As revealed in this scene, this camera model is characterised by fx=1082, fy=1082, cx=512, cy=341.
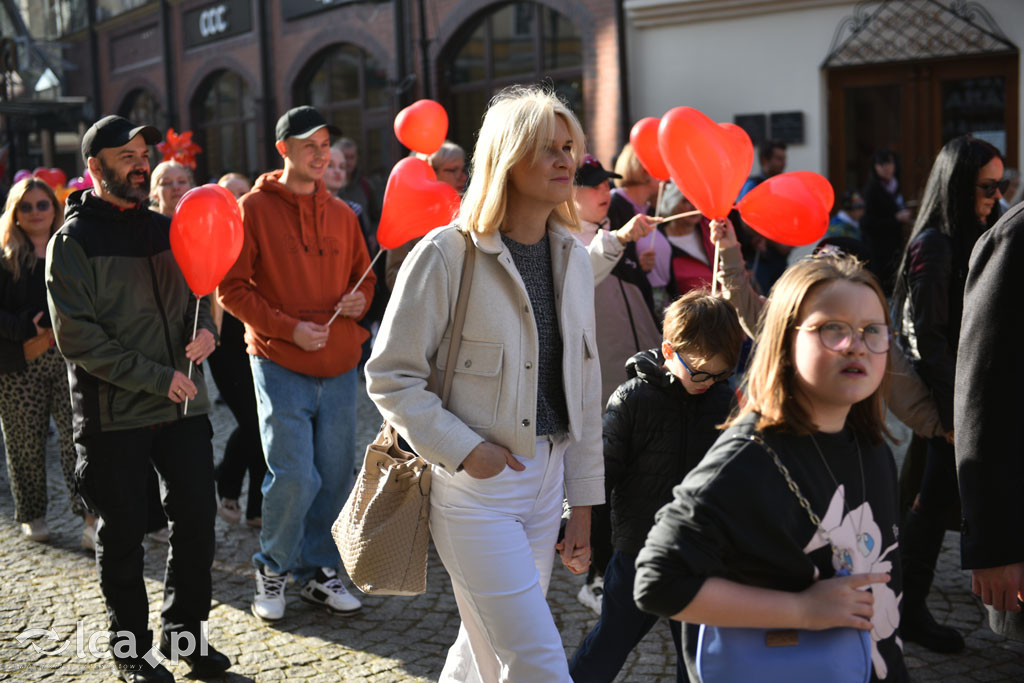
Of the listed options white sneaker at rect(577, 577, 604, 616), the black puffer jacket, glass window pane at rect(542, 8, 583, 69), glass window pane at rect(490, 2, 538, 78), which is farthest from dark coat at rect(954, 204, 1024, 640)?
glass window pane at rect(490, 2, 538, 78)

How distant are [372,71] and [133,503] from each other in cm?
1393

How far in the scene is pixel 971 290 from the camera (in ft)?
8.57

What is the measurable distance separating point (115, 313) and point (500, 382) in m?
1.79

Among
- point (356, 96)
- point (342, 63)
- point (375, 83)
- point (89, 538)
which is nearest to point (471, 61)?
point (375, 83)

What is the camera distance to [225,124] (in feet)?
67.6

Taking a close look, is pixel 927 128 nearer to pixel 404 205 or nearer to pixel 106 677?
pixel 404 205

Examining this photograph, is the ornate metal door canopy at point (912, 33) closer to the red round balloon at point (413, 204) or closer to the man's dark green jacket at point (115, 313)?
the red round balloon at point (413, 204)

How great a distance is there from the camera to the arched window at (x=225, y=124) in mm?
20109

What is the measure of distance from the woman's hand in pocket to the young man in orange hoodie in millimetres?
1903

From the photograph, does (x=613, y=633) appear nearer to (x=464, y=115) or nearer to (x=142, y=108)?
(x=464, y=115)

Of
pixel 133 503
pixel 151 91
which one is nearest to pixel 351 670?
pixel 133 503

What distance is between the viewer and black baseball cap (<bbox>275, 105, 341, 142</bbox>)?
4578mm

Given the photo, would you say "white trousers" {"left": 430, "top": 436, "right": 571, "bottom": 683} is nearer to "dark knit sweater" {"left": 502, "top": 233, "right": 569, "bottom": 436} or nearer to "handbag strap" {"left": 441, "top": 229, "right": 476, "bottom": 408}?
"dark knit sweater" {"left": 502, "top": 233, "right": 569, "bottom": 436}

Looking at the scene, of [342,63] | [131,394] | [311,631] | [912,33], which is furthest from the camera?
[342,63]
